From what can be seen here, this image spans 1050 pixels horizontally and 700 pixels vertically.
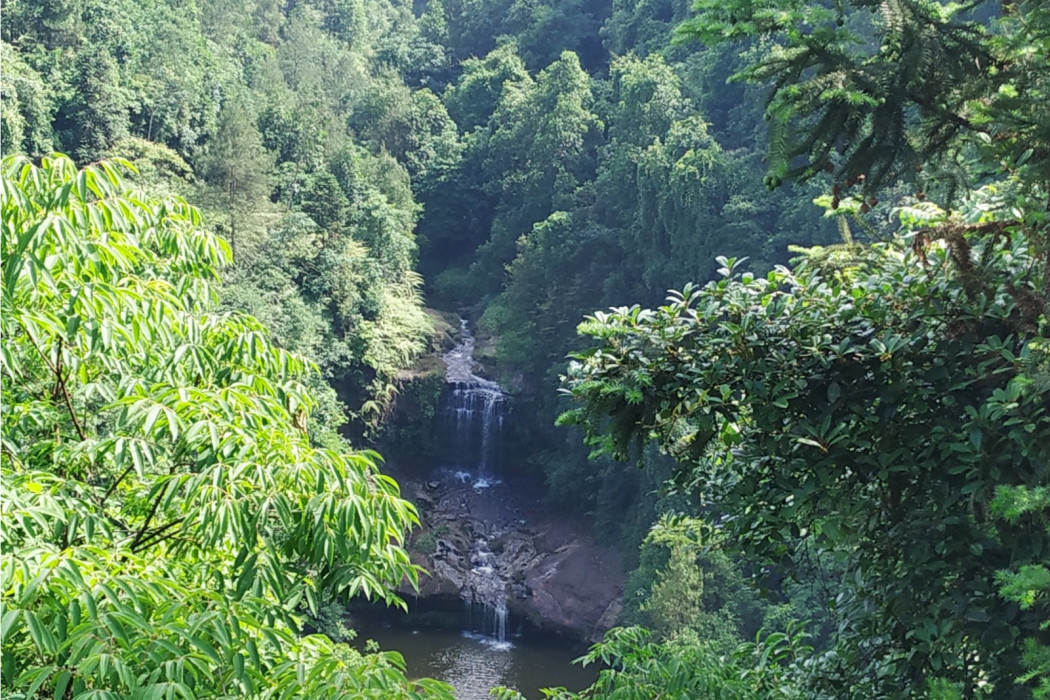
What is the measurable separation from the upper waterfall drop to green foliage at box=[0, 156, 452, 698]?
58.7 ft

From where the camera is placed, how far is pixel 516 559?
18.2 meters

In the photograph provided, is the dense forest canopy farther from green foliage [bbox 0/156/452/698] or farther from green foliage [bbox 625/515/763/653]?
green foliage [bbox 625/515/763/653]

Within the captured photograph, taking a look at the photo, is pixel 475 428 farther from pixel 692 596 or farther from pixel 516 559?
pixel 692 596

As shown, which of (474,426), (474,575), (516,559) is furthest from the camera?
(474,426)

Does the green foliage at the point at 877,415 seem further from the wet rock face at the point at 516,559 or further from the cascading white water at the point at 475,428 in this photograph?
the cascading white water at the point at 475,428

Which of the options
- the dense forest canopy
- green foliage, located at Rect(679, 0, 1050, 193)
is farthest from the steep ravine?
green foliage, located at Rect(679, 0, 1050, 193)

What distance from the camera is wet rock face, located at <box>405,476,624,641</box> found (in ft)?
54.5

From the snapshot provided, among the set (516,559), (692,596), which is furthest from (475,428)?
(692,596)

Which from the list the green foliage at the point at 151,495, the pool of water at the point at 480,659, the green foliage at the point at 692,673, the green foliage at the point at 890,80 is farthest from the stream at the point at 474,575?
the green foliage at the point at 890,80

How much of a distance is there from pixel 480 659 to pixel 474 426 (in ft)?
19.7

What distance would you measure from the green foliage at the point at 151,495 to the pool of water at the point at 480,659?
1239cm

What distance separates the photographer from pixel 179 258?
2557 millimetres

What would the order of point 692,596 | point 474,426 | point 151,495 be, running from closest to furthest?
point 151,495, point 692,596, point 474,426

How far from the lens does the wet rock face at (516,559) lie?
1662 cm
